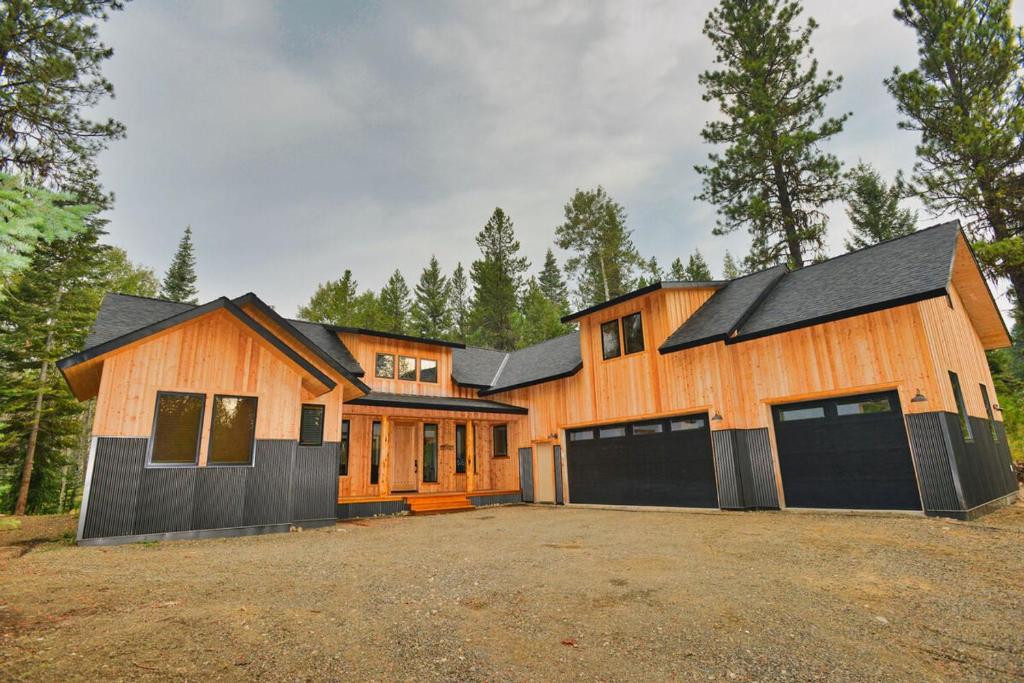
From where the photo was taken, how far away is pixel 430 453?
17516mm

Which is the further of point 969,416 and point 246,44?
point 246,44

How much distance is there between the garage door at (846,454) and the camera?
9812 millimetres

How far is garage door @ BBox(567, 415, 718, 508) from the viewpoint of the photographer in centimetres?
1291

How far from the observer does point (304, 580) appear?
222 inches

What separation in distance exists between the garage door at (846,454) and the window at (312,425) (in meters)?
12.0

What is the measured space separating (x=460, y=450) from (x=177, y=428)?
32.9 ft

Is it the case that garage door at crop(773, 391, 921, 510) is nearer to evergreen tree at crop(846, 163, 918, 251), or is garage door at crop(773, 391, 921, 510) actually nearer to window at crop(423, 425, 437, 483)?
window at crop(423, 425, 437, 483)

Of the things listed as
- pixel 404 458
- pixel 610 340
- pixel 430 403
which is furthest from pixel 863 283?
pixel 404 458

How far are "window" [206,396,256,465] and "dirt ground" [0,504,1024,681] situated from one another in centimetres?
214

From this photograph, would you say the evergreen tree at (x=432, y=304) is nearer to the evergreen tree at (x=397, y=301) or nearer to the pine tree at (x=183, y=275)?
the evergreen tree at (x=397, y=301)

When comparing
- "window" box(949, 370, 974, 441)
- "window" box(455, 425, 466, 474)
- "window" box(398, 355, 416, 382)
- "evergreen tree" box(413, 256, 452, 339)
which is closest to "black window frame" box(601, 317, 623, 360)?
"window" box(455, 425, 466, 474)

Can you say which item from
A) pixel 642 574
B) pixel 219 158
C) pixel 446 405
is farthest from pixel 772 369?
pixel 219 158

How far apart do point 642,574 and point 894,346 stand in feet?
27.9

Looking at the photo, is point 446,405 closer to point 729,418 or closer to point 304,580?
point 729,418
